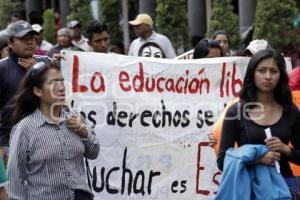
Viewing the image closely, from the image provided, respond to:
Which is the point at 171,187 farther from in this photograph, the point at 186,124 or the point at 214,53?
the point at 214,53

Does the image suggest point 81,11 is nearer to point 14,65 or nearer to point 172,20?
point 172,20

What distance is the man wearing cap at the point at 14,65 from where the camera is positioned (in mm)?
7152

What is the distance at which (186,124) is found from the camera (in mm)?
7879

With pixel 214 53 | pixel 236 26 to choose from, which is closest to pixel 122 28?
pixel 236 26

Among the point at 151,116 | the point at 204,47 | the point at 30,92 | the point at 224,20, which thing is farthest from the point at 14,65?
the point at 224,20

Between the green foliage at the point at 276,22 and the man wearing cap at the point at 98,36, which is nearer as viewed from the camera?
the man wearing cap at the point at 98,36

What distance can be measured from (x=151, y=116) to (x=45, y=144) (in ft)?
9.88

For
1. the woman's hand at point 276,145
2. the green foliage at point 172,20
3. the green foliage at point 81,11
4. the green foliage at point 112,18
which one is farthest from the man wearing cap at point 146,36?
the green foliage at point 112,18

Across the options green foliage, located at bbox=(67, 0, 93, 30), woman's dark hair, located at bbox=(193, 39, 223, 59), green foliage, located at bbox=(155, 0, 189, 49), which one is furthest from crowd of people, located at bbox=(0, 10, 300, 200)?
green foliage, located at bbox=(67, 0, 93, 30)

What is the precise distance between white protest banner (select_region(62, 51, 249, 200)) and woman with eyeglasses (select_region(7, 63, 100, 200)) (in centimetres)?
258

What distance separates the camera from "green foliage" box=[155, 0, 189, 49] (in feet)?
60.5

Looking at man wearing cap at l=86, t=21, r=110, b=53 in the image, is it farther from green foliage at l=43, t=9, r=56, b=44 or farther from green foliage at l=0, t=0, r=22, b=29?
green foliage at l=0, t=0, r=22, b=29

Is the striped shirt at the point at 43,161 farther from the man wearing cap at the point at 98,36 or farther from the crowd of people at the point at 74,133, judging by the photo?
the man wearing cap at the point at 98,36

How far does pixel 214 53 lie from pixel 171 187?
147 cm
